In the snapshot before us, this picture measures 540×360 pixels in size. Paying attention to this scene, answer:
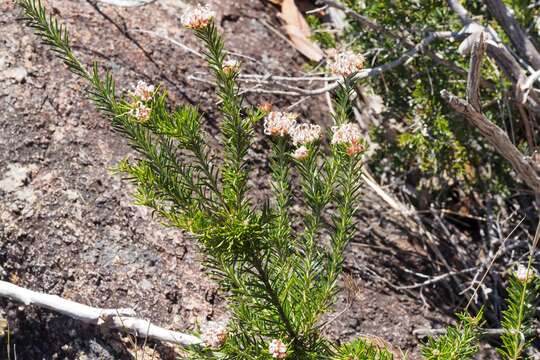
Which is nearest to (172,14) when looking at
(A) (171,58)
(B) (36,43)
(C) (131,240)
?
→ (A) (171,58)

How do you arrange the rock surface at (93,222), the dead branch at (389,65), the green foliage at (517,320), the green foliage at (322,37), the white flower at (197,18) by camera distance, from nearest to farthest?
the white flower at (197,18) < the green foliage at (517,320) < the rock surface at (93,222) < the dead branch at (389,65) < the green foliage at (322,37)

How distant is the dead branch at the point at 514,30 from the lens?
3.45m

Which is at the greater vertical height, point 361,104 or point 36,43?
point 36,43

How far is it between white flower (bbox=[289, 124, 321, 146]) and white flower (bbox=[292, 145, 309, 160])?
0.02 metres

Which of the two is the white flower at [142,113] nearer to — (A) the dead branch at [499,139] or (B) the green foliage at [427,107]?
(A) the dead branch at [499,139]

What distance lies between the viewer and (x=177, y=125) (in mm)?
2121

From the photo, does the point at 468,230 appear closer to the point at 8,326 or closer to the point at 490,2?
the point at 490,2

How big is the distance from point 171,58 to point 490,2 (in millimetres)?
1615

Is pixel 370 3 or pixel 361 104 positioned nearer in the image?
pixel 370 3

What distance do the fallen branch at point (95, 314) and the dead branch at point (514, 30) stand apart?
6.76ft

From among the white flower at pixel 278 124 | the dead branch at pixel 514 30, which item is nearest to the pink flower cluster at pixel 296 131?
the white flower at pixel 278 124

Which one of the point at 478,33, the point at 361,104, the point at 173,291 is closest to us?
the point at 478,33

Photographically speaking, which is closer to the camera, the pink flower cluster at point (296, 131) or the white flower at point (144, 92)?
the white flower at point (144, 92)

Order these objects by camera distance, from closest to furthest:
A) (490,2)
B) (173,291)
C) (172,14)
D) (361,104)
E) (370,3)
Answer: (173,291), (490,2), (370,3), (172,14), (361,104)
